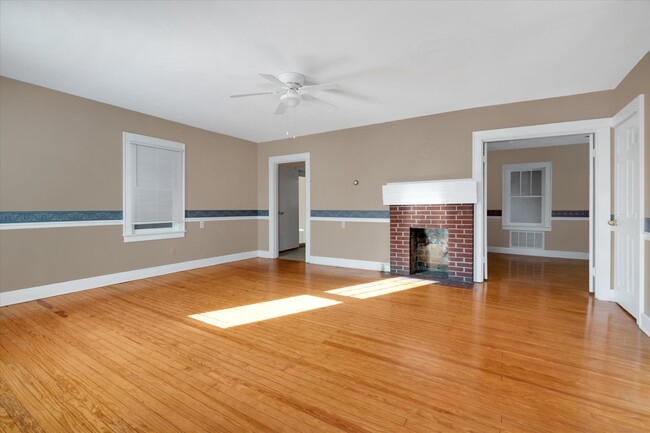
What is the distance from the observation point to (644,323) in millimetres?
2680

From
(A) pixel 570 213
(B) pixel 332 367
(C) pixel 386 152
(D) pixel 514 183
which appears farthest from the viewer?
(D) pixel 514 183

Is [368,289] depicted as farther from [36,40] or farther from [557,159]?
[557,159]

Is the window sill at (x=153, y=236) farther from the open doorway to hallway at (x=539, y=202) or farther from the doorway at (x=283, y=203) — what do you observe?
the open doorway to hallway at (x=539, y=202)

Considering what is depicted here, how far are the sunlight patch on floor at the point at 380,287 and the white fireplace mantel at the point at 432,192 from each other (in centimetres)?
118

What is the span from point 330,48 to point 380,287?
2.94 m

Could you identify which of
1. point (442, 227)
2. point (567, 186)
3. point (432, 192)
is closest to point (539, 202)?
point (567, 186)

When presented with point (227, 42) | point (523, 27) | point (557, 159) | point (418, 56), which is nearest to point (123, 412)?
point (227, 42)

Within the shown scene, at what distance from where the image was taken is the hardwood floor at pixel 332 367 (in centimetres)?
159

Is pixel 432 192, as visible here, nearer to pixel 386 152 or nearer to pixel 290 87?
pixel 386 152

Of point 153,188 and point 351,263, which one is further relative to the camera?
point 351,263

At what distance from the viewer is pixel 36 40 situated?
2.66 meters

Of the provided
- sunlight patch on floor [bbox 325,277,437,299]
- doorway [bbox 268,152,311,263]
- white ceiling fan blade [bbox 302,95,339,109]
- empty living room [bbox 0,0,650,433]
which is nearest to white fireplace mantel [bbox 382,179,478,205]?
empty living room [bbox 0,0,650,433]

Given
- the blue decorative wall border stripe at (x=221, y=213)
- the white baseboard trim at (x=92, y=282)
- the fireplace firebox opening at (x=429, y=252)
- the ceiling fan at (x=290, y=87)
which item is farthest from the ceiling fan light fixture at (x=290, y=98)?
the white baseboard trim at (x=92, y=282)

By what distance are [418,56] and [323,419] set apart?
3038mm
